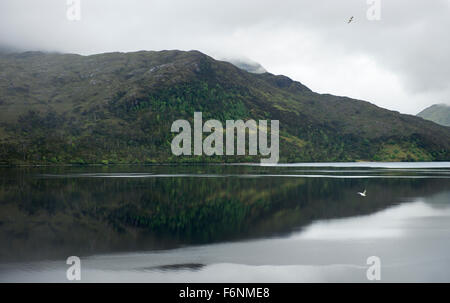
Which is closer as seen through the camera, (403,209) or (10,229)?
(10,229)

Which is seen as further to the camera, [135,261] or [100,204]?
[100,204]

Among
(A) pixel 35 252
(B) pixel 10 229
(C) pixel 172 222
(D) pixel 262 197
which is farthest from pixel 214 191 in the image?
(A) pixel 35 252

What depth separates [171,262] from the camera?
28156 mm

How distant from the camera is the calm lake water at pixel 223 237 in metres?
26.2

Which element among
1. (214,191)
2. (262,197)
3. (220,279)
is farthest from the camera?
(214,191)

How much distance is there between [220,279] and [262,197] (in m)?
39.2

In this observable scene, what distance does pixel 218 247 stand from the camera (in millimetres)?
32594

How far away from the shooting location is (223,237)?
36438 millimetres

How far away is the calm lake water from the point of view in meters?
26.2
